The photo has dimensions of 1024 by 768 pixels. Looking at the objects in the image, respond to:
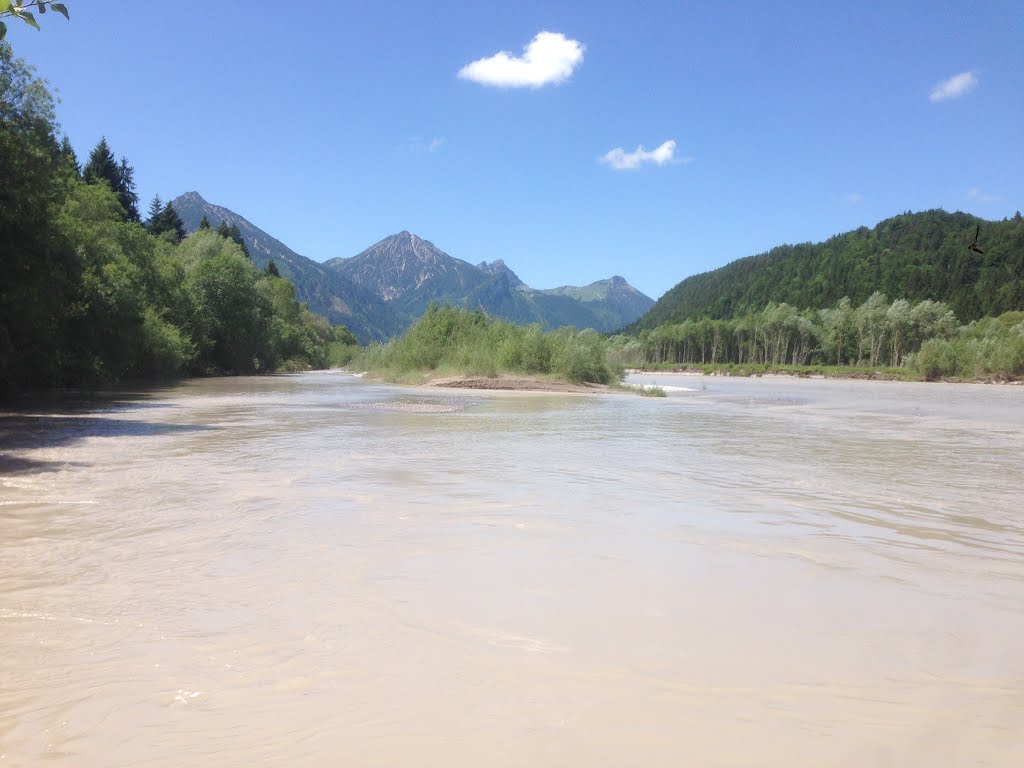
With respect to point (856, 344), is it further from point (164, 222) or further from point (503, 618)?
point (503, 618)

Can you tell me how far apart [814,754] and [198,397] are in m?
25.9

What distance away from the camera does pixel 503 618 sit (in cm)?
391

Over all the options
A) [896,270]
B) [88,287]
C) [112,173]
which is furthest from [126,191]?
[896,270]

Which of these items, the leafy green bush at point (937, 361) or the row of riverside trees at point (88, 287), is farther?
the leafy green bush at point (937, 361)

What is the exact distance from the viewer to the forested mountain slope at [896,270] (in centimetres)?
10956

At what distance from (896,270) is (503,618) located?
14986 cm

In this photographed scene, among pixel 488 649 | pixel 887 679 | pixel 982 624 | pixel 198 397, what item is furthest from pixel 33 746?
pixel 198 397

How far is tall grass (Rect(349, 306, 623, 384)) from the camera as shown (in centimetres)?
3606

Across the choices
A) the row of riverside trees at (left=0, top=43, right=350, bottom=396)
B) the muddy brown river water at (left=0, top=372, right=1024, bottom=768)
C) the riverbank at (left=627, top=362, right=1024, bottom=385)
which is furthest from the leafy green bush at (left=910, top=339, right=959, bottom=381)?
the muddy brown river water at (left=0, top=372, right=1024, bottom=768)

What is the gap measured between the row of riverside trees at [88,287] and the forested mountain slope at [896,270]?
10834 cm

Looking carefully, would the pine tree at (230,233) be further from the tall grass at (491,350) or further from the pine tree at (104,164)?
the tall grass at (491,350)

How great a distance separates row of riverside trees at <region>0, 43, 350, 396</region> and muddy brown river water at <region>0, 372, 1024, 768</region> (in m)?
12.1

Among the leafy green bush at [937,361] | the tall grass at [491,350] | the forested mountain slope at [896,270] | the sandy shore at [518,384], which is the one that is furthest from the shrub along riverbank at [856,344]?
the forested mountain slope at [896,270]

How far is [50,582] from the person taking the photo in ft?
14.0
